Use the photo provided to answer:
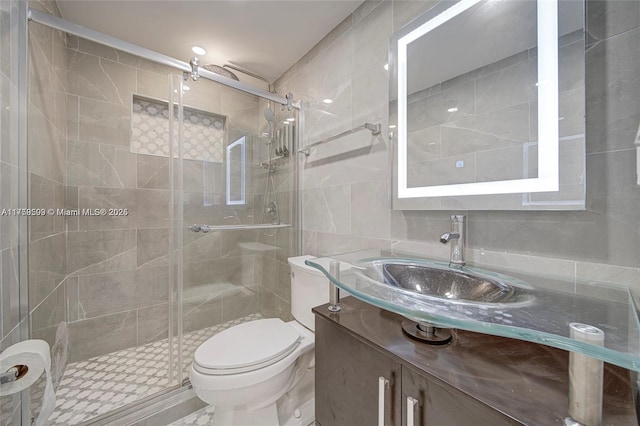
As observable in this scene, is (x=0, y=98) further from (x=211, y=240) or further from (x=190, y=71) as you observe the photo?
(x=211, y=240)

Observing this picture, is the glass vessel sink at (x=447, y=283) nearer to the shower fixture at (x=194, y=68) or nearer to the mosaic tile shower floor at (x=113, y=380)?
the mosaic tile shower floor at (x=113, y=380)

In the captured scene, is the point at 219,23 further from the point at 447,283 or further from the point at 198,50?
the point at 447,283

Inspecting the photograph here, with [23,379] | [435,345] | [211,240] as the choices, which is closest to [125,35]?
[211,240]

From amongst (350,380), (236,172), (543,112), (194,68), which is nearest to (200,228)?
(236,172)

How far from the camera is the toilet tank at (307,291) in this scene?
129 cm

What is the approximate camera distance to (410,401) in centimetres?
56

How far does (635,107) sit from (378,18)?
114 cm

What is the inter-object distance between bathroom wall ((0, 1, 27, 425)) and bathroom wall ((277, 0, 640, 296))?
139 cm

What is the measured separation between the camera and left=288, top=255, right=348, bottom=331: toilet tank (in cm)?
129

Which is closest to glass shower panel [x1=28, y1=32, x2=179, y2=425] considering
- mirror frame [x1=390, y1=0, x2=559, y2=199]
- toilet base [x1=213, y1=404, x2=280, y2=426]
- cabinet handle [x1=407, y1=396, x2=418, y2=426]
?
toilet base [x1=213, y1=404, x2=280, y2=426]

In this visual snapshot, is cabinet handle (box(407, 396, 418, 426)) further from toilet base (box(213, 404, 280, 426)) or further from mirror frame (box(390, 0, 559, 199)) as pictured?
toilet base (box(213, 404, 280, 426))

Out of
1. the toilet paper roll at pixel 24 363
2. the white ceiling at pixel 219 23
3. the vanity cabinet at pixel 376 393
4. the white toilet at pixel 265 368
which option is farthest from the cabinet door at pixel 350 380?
the white ceiling at pixel 219 23

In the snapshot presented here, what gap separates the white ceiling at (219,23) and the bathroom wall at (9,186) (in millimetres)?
656

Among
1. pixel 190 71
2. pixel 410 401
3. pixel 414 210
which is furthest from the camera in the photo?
pixel 190 71
